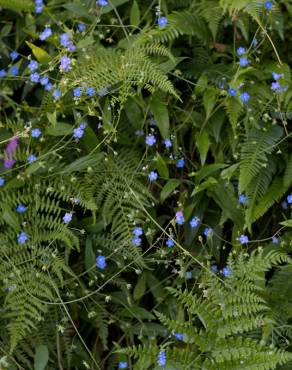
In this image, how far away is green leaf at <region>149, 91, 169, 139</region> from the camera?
11.9 ft

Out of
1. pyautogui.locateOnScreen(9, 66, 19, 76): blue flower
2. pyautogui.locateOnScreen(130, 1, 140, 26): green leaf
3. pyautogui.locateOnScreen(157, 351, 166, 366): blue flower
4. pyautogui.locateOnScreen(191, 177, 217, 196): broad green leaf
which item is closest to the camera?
pyautogui.locateOnScreen(157, 351, 166, 366): blue flower

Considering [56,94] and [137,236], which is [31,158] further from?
[137,236]

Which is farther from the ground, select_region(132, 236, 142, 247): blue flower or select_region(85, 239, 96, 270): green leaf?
select_region(132, 236, 142, 247): blue flower

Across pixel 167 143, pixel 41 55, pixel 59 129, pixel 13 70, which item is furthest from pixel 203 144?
pixel 13 70

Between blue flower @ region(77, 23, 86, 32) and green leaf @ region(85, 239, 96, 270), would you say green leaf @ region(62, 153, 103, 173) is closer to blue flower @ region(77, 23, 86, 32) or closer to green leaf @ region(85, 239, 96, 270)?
green leaf @ region(85, 239, 96, 270)

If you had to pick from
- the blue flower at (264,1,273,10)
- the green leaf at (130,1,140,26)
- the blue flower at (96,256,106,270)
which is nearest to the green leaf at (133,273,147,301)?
the blue flower at (96,256,106,270)

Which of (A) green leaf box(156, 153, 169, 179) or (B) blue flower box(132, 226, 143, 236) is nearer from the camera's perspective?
(B) blue flower box(132, 226, 143, 236)

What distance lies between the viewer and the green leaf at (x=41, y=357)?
3.17 meters

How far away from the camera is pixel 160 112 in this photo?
3643 mm

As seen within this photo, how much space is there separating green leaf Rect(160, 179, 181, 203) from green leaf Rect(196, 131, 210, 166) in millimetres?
180

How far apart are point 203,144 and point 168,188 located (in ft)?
0.97

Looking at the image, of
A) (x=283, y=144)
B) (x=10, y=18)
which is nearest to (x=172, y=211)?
(x=283, y=144)

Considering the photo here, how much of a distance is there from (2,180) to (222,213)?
1.14 metres

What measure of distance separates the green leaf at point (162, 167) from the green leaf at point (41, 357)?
1070mm
